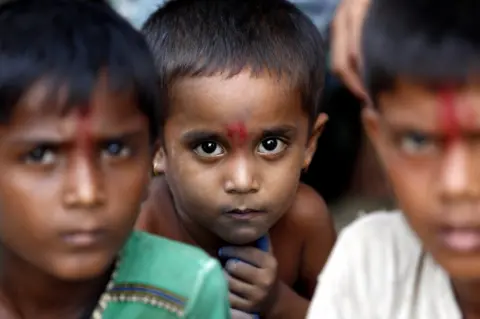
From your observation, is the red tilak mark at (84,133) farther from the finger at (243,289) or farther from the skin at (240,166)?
the finger at (243,289)

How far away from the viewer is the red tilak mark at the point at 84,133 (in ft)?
4.36

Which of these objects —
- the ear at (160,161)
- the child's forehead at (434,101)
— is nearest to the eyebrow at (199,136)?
the ear at (160,161)

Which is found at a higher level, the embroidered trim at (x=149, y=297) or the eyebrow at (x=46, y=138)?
the eyebrow at (x=46, y=138)

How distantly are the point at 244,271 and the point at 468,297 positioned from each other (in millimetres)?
562

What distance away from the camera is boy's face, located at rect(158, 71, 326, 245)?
1.76m

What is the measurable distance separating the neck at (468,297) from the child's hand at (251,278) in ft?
1.68

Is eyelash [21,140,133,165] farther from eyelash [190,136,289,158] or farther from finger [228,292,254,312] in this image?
finger [228,292,254,312]

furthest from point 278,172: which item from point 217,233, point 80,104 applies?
point 80,104

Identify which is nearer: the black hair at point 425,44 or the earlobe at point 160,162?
the black hair at point 425,44

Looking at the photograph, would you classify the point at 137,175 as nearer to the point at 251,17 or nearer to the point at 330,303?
the point at 330,303

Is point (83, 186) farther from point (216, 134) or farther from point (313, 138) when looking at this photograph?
point (313, 138)

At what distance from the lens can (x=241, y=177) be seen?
1.75 metres

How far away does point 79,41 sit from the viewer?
1393mm

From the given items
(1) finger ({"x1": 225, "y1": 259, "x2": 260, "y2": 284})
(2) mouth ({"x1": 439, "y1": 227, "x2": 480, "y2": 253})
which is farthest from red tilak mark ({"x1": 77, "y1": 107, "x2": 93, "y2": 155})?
(1) finger ({"x1": 225, "y1": 259, "x2": 260, "y2": 284})
